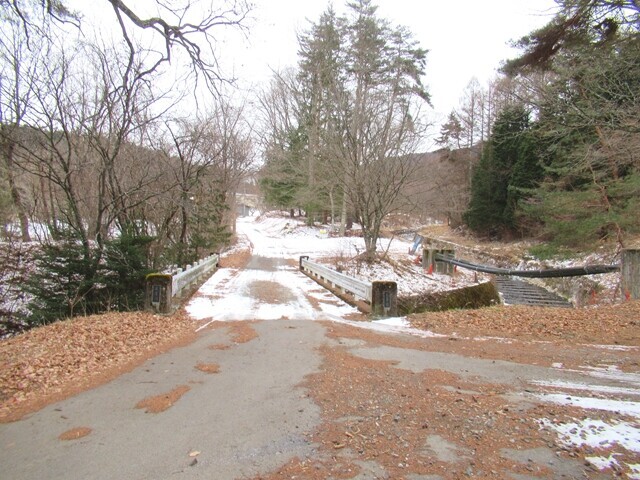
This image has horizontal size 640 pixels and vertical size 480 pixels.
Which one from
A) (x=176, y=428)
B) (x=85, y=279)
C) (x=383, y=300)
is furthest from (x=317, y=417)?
(x=85, y=279)

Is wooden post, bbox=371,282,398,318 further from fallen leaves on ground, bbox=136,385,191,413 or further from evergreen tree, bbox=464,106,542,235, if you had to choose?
evergreen tree, bbox=464,106,542,235

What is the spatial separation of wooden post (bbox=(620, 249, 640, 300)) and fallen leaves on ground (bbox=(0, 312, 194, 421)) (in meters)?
10.3

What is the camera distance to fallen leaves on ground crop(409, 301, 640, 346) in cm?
699

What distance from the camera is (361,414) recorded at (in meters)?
3.66

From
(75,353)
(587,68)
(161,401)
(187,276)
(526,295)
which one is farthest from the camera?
(526,295)

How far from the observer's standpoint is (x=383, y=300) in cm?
875

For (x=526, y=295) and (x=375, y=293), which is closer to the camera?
(x=375, y=293)

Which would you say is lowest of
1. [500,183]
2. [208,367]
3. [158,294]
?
[208,367]

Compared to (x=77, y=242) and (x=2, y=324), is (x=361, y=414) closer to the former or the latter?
(x=77, y=242)

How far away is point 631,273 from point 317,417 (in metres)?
9.97

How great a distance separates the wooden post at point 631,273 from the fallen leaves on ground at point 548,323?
1241mm

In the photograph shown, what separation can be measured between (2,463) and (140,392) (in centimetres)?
147

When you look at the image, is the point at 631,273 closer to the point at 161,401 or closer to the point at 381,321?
the point at 381,321

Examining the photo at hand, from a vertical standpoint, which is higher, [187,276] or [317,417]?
[187,276]
